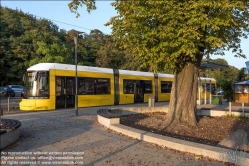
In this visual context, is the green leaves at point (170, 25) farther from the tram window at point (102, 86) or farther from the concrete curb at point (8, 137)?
the tram window at point (102, 86)

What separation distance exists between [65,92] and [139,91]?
862 cm

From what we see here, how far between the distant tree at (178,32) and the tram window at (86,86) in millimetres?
8350

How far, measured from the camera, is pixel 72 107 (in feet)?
61.1

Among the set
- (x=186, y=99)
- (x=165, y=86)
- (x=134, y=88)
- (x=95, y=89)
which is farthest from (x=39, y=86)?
(x=165, y=86)

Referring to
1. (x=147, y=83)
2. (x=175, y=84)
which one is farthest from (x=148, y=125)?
(x=147, y=83)

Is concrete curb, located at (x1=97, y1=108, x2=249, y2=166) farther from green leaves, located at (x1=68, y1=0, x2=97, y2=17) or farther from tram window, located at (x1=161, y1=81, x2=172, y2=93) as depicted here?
tram window, located at (x1=161, y1=81, x2=172, y2=93)

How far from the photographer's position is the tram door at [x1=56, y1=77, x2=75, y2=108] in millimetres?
17594

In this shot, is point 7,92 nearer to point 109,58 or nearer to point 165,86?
point 109,58

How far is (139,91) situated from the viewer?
81.3 feet

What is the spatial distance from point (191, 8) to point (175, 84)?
395cm

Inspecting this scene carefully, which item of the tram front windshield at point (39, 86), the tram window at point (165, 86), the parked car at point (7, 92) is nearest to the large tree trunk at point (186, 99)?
the tram front windshield at point (39, 86)

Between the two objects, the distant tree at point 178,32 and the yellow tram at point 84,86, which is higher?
the distant tree at point 178,32

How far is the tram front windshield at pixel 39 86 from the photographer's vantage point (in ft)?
55.1

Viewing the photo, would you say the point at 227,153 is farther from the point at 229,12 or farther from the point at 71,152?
the point at 229,12
